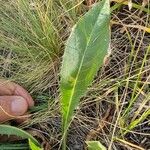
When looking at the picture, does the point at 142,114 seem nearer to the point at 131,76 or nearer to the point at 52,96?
the point at 131,76

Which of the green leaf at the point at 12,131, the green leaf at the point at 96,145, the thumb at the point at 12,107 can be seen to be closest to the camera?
the green leaf at the point at 96,145

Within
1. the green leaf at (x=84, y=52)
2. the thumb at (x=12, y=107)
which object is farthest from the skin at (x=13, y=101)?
the green leaf at (x=84, y=52)

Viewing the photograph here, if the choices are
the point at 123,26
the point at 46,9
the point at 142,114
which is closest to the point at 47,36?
the point at 46,9

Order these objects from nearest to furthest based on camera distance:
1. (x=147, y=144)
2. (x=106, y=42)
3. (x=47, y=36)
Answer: (x=106, y=42), (x=147, y=144), (x=47, y=36)

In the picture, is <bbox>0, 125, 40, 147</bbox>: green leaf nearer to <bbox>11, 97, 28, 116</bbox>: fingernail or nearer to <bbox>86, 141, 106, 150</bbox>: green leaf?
<bbox>11, 97, 28, 116</bbox>: fingernail

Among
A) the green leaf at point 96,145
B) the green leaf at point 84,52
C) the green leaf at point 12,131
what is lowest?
the green leaf at point 12,131

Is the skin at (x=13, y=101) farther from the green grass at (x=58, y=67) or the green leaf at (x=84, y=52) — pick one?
the green leaf at (x=84, y=52)

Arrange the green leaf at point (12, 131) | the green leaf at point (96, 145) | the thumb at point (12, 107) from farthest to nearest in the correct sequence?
1. the thumb at point (12, 107)
2. the green leaf at point (12, 131)
3. the green leaf at point (96, 145)

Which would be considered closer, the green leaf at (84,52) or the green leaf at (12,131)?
the green leaf at (84,52)
